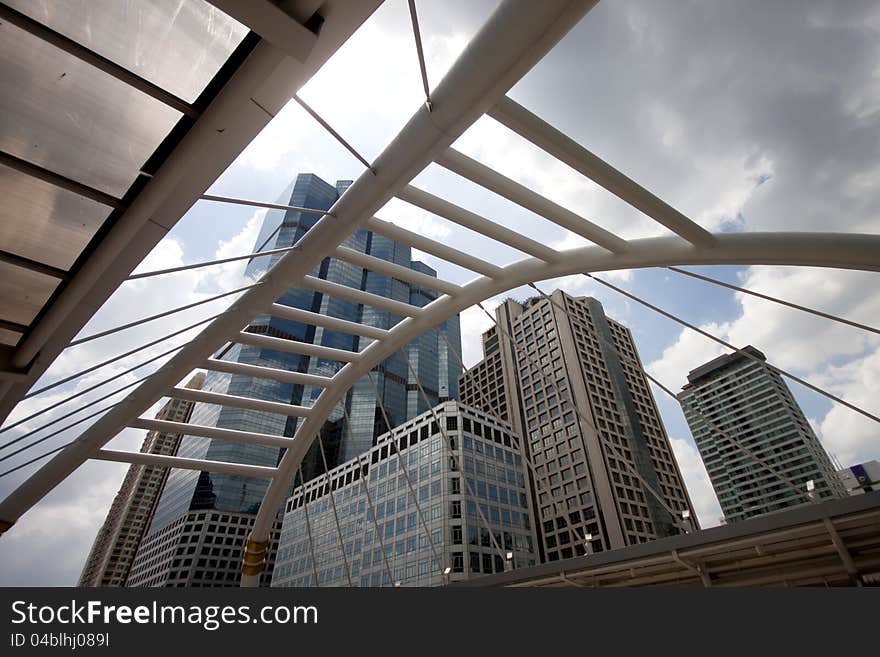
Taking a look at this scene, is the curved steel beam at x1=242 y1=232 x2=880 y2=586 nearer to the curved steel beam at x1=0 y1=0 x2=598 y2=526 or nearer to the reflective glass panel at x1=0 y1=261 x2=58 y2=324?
the curved steel beam at x1=0 y1=0 x2=598 y2=526

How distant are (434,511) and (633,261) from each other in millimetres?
49482

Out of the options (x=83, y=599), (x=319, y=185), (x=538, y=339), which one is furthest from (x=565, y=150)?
(x=319, y=185)

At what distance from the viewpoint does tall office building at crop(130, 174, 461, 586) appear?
9338 cm

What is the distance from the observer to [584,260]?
8695 mm

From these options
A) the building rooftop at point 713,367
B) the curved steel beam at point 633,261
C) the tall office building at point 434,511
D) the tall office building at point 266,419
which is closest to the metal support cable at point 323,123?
the curved steel beam at point 633,261

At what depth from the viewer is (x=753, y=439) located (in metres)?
138

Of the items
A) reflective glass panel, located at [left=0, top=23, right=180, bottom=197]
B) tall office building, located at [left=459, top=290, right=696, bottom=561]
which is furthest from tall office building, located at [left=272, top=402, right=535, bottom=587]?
reflective glass panel, located at [left=0, top=23, right=180, bottom=197]

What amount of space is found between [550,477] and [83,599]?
74156 millimetres

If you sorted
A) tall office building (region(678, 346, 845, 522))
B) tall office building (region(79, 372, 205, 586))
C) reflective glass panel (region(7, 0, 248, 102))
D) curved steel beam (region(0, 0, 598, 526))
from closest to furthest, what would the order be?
reflective glass panel (region(7, 0, 248, 102)), curved steel beam (region(0, 0, 598, 526)), tall office building (region(678, 346, 845, 522)), tall office building (region(79, 372, 205, 586))

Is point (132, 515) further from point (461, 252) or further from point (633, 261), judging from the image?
point (633, 261)

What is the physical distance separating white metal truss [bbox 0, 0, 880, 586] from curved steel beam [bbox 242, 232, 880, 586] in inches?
0.8

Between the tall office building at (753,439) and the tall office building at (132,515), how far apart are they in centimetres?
16709

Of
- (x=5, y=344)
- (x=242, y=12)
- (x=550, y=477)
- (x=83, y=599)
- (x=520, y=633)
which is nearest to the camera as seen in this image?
(x=242, y=12)

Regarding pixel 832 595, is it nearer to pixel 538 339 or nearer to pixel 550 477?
pixel 550 477
